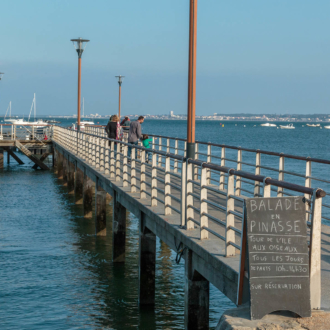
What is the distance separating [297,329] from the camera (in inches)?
173

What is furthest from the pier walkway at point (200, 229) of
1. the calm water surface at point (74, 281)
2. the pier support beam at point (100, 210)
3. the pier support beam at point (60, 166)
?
the pier support beam at point (60, 166)

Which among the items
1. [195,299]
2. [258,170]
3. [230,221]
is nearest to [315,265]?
[230,221]

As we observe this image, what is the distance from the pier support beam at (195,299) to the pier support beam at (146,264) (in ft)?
9.65

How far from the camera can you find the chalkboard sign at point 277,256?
15.2 feet

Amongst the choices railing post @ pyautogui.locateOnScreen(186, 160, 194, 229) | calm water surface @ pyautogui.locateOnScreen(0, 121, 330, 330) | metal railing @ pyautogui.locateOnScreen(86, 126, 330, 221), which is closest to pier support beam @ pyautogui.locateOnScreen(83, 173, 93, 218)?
calm water surface @ pyautogui.locateOnScreen(0, 121, 330, 330)

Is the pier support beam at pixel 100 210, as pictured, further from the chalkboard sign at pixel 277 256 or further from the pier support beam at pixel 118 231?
the chalkboard sign at pixel 277 256

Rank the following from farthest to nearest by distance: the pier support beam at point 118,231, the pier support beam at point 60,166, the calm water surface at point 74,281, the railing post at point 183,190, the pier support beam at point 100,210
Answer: the pier support beam at point 60,166
the pier support beam at point 100,210
the pier support beam at point 118,231
the calm water surface at point 74,281
the railing post at point 183,190

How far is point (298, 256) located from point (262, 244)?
317 mm

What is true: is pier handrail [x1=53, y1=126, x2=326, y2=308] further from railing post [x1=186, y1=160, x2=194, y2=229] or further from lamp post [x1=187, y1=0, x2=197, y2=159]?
lamp post [x1=187, y1=0, x2=197, y2=159]

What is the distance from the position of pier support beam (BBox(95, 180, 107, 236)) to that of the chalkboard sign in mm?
12243

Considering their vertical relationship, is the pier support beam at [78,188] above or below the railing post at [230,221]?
below

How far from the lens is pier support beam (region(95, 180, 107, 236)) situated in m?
16.9

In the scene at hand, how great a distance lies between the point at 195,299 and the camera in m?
7.41

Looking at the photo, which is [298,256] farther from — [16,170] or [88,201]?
[16,170]
